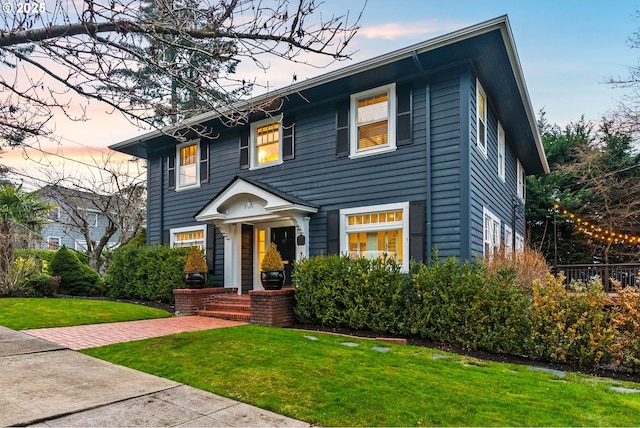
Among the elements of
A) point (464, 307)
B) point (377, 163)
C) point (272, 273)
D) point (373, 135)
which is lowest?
point (464, 307)

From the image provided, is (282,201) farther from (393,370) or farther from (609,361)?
(609,361)

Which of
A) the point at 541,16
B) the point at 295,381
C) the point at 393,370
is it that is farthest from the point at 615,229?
the point at 295,381

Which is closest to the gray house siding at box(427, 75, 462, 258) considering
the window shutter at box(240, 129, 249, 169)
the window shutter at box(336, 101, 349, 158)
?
the window shutter at box(336, 101, 349, 158)

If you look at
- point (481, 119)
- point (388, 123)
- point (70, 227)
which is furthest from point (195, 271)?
point (70, 227)

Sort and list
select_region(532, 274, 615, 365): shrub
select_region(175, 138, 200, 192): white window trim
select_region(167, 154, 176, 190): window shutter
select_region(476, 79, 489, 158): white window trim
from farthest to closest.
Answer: select_region(167, 154, 176, 190): window shutter < select_region(175, 138, 200, 192): white window trim < select_region(476, 79, 489, 158): white window trim < select_region(532, 274, 615, 365): shrub

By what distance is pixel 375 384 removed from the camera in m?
4.25

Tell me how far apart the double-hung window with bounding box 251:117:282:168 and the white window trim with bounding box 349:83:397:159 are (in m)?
2.11

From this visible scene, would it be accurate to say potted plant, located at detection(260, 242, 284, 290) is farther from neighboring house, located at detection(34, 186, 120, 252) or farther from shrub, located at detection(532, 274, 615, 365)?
neighboring house, located at detection(34, 186, 120, 252)

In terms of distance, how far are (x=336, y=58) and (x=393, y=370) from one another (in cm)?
347

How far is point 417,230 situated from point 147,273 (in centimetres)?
777

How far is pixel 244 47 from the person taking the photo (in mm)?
4055

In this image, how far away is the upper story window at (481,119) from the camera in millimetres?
8508

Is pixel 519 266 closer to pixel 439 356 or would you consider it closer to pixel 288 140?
pixel 439 356

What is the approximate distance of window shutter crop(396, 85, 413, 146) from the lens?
27.4ft
